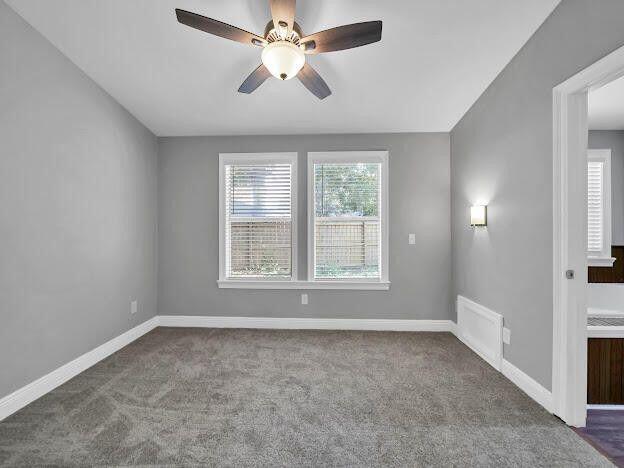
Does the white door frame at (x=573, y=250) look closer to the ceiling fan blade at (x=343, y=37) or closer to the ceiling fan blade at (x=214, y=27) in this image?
the ceiling fan blade at (x=343, y=37)

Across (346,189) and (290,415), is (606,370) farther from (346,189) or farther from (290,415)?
(346,189)

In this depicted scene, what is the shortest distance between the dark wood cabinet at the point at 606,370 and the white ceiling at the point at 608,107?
1.94 metres

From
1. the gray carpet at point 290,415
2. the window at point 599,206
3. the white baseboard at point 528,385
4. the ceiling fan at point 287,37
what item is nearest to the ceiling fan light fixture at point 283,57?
the ceiling fan at point 287,37

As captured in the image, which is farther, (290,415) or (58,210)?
(58,210)

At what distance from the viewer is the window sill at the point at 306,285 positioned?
3.81 metres

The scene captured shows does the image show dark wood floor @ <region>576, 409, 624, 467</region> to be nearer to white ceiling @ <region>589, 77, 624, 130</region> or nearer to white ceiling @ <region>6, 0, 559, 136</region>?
white ceiling @ <region>589, 77, 624, 130</region>

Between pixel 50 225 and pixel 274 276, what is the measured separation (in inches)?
89.7

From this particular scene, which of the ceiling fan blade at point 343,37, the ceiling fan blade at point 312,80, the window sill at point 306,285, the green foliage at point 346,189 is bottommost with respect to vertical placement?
the window sill at point 306,285

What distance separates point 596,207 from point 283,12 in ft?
11.6

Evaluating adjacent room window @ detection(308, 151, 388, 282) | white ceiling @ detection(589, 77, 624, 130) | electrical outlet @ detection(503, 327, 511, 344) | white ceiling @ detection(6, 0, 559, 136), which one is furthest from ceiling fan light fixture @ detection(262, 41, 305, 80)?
electrical outlet @ detection(503, 327, 511, 344)

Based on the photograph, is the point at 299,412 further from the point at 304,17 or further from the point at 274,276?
the point at 304,17

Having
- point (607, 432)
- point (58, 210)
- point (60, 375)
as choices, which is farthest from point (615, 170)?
point (60, 375)

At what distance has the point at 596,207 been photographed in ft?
10.4

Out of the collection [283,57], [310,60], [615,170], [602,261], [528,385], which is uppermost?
[310,60]
